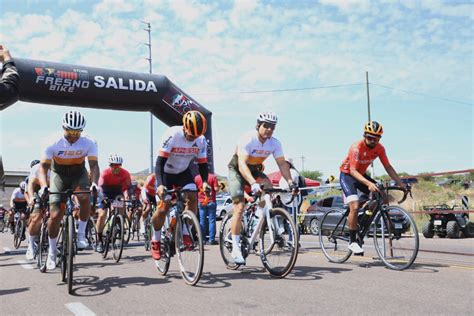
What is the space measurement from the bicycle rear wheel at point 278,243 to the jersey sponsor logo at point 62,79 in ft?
30.2

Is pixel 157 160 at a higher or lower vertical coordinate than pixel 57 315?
higher

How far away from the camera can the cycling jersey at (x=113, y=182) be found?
1020 cm

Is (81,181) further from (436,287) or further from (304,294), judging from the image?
(436,287)

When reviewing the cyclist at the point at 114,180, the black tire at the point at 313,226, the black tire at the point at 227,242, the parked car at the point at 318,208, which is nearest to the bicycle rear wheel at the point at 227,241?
the black tire at the point at 227,242

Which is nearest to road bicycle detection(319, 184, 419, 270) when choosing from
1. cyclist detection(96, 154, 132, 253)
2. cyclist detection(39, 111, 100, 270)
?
cyclist detection(39, 111, 100, 270)

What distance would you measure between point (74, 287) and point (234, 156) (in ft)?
9.26

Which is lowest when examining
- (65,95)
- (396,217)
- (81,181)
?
(396,217)

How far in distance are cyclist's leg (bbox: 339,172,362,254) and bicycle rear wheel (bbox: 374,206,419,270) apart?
30 centimetres

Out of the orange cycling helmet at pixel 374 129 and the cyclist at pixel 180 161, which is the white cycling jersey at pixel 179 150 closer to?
the cyclist at pixel 180 161

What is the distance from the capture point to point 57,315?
4.50 m

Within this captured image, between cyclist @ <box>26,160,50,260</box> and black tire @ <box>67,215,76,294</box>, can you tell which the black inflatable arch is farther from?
black tire @ <box>67,215,76,294</box>

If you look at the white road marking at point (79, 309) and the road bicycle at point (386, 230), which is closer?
the white road marking at point (79, 309)

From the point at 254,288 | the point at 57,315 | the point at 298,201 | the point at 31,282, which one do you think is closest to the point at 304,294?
the point at 254,288

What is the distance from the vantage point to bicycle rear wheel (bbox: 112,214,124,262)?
878cm
